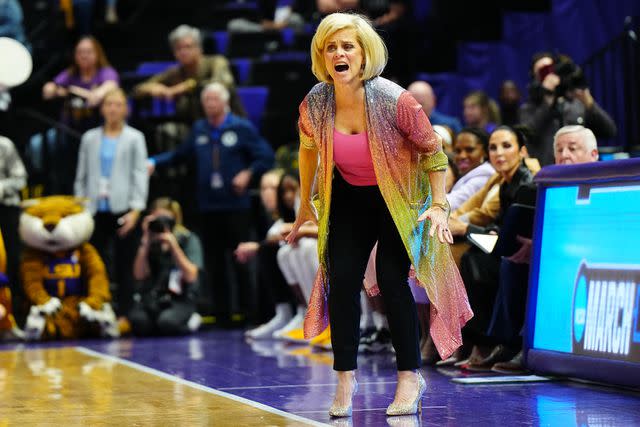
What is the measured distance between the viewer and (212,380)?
6309 millimetres

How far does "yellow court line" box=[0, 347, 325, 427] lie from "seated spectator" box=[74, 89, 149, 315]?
2904 mm

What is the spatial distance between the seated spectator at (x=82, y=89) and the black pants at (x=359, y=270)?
622 cm

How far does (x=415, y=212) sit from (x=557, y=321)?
1.29m

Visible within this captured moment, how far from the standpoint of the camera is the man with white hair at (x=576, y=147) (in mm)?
6223

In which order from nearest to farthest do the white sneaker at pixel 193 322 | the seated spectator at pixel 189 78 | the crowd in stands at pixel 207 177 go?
the crowd in stands at pixel 207 177, the white sneaker at pixel 193 322, the seated spectator at pixel 189 78

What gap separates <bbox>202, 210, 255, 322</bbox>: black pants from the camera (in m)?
10.5

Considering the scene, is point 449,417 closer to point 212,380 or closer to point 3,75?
point 212,380

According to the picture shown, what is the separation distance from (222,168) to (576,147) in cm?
472

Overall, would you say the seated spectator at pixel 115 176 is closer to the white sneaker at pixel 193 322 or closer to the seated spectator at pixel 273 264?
the white sneaker at pixel 193 322

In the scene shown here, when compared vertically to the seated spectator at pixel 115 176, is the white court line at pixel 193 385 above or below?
below

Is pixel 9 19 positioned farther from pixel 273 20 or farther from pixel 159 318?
pixel 159 318

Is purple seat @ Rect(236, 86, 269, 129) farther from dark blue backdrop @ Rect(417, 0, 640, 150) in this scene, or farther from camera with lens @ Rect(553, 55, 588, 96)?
camera with lens @ Rect(553, 55, 588, 96)

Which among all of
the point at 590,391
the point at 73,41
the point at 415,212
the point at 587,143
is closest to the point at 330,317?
the point at 415,212

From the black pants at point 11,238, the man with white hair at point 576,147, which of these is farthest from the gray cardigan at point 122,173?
the man with white hair at point 576,147
